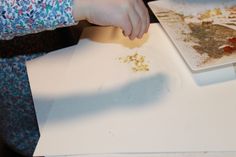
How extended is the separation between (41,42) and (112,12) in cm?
33

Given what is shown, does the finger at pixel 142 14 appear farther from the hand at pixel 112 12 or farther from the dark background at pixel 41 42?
the dark background at pixel 41 42

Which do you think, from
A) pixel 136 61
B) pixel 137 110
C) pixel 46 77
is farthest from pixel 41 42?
pixel 137 110

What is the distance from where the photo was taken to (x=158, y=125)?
22.4 inches

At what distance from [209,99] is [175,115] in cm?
7

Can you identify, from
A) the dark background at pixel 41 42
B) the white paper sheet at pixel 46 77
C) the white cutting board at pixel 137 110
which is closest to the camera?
the white cutting board at pixel 137 110

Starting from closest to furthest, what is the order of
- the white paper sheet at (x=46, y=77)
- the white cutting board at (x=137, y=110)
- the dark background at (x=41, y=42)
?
the white cutting board at (x=137, y=110) → the white paper sheet at (x=46, y=77) → the dark background at (x=41, y=42)

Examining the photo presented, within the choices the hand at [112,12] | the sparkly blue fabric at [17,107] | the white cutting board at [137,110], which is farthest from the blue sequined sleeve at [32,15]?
the sparkly blue fabric at [17,107]

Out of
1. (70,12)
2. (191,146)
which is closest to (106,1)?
(70,12)

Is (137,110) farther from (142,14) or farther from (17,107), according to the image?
(17,107)

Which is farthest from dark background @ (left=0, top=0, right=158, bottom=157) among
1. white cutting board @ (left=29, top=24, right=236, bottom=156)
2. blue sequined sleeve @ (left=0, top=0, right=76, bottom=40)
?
blue sequined sleeve @ (left=0, top=0, right=76, bottom=40)

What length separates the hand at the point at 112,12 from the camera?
597 millimetres

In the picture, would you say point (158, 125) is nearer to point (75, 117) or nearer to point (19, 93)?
point (75, 117)

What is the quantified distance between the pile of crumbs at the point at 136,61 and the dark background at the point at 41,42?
194 millimetres

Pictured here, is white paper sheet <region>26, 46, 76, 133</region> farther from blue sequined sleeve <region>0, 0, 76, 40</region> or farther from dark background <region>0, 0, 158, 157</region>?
blue sequined sleeve <region>0, 0, 76, 40</region>
